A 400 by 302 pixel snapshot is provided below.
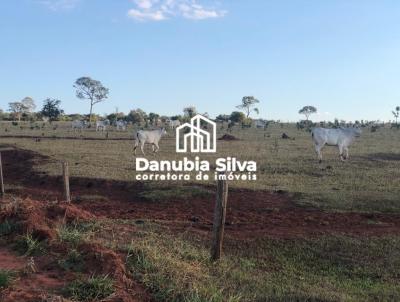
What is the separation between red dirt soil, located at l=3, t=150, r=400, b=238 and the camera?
1127 cm

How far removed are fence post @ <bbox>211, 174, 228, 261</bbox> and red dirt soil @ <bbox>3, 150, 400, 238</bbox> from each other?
193 centimetres

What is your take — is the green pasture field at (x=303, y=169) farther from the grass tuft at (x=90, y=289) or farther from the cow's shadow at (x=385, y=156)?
the grass tuft at (x=90, y=289)

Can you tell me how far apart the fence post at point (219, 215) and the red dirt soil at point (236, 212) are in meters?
1.93

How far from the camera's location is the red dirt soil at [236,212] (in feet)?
37.0

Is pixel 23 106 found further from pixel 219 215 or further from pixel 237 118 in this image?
pixel 219 215

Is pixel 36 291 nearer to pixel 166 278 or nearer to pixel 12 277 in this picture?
pixel 12 277

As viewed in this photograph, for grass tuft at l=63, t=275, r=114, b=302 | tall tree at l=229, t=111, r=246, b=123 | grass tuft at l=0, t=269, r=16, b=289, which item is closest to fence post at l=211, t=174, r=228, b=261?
grass tuft at l=63, t=275, r=114, b=302

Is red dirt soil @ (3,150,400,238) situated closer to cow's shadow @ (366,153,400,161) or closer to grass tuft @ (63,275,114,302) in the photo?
grass tuft @ (63,275,114,302)

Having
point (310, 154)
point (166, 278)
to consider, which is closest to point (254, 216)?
point (166, 278)

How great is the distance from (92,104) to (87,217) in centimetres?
5693

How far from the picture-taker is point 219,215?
340 inches

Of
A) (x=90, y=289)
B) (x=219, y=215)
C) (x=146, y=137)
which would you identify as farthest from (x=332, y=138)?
(x=90, y=289)

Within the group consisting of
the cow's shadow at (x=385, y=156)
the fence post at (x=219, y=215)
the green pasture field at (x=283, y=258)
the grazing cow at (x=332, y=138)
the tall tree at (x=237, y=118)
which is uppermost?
the tall tree at (x=237, y=118)

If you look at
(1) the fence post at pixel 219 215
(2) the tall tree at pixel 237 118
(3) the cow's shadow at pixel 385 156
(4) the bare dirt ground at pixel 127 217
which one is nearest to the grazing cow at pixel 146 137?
Result: (4) the bare dirt ground at pixel 127 217
